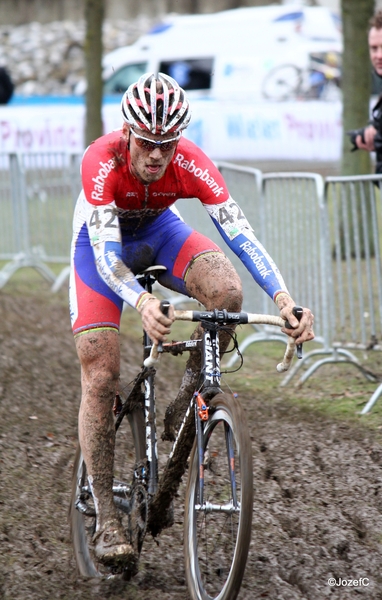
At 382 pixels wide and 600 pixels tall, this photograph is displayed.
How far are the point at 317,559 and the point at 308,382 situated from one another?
3.73 m

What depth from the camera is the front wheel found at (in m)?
3.74

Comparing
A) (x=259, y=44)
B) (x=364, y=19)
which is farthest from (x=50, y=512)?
(x=259, y=44)

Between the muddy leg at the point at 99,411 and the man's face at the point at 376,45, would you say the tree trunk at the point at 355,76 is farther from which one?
the muddy leg at the point at 99,411

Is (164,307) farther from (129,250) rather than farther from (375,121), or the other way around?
(375,121)

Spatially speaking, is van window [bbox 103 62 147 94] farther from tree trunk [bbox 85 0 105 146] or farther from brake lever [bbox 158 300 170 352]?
brake lever [bbox 158 300 170 352]

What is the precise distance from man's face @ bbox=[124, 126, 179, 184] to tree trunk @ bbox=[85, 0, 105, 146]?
37.3 feet

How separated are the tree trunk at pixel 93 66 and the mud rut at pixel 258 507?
8237 mm

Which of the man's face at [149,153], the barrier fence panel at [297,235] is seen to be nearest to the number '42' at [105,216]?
the man's face at [149,153]

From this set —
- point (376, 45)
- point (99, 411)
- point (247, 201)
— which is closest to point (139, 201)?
point (99, 411)

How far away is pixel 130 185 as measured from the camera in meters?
4.64

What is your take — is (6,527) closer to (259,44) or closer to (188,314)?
(188,314)

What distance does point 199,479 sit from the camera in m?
4.09

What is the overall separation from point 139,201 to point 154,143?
406mm

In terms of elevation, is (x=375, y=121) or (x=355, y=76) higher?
(x=355, y=76)
